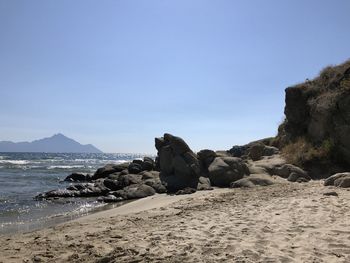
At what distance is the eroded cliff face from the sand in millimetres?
8581

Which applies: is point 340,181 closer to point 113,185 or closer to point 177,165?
point 177,165

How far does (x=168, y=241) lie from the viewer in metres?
8.21

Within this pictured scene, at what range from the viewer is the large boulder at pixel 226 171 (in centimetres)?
2045

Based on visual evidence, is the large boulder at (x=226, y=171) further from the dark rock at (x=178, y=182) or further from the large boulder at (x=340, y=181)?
the large boulder at (x=340, y=181)

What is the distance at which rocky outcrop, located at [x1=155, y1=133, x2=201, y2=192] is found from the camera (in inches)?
838

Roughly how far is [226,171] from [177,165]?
3120 millimetres

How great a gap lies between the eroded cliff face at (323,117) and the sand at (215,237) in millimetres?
8581

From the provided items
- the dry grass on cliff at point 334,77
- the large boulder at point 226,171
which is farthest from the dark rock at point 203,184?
the dry grass on cliff at point 334,77

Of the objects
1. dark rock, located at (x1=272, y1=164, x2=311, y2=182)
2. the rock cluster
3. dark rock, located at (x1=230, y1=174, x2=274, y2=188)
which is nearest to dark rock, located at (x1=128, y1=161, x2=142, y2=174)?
the rock cluster

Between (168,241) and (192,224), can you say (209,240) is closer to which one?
(168,241)

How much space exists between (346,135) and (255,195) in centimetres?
847

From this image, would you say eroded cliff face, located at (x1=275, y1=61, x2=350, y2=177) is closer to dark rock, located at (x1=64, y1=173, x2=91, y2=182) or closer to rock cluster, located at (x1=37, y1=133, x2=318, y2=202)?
rock cluster, located at (x1=37, y1=133, x2=318, y2=202)

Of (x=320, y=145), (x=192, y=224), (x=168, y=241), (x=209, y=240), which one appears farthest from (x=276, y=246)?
(x=320, y=145)

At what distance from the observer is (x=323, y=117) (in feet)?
73.8
